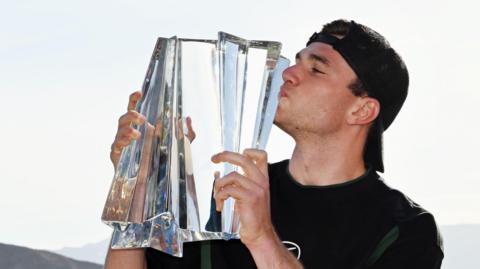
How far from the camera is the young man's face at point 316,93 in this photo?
15.1ft

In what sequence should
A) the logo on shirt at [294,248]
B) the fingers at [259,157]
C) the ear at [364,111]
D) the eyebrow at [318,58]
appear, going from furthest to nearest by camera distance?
the ear at [364,111], the eyebrow at [318,58], the logo on shirt at [294,248], the fingers at [259,157]

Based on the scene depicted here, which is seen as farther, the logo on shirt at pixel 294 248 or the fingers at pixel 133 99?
the logo on shirt at pixel 294 248

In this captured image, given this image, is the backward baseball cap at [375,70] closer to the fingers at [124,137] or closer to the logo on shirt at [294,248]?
the logo on shirt at [294,248]

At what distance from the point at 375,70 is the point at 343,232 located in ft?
3.08

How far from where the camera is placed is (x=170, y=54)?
379 cm

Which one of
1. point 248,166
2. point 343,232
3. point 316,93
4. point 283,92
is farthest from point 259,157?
point 343,232

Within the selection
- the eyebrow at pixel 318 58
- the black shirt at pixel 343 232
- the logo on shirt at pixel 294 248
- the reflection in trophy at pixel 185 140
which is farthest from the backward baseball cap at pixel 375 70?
the reflection in trophy at pixel 185 140

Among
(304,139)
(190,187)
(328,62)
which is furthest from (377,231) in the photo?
(190,187)

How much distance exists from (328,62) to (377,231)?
3.08 ft

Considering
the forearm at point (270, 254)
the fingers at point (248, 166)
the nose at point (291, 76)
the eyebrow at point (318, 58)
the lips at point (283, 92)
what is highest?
the eyebrow at point (318, 58)

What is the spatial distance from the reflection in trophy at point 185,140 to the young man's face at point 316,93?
28.5 inches

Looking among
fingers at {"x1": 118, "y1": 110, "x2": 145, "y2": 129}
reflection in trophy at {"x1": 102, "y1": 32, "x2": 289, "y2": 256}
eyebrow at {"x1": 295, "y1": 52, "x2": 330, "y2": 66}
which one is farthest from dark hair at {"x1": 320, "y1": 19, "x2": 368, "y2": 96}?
fingers at {"x1": 118, "y1": 110, "x2": 145, "y2": 129}

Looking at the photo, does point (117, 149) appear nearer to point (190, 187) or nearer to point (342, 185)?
point (190, 187)

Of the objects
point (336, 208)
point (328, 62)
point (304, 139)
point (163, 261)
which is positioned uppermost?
point (328, 62)
